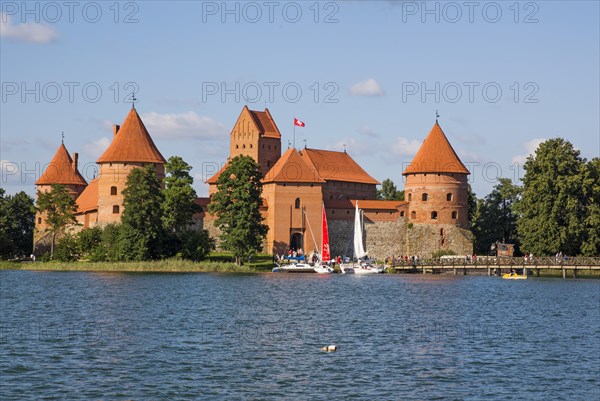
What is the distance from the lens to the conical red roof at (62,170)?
258 feet

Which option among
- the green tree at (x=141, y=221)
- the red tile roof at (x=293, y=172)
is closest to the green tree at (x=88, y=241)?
the green tree at (x=141, y=221)

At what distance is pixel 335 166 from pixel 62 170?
22.7 metres

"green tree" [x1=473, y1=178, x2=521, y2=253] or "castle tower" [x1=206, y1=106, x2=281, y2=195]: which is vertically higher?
"castle tower" [x1=206, y1=106, x2=281, y2=195]

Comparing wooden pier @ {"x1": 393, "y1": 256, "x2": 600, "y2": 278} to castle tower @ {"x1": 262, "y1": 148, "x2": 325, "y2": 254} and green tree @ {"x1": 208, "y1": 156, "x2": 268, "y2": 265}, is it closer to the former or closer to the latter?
castle tower @ {"x1": 262, "y1": 148, "x2": 325, "y2": 254}

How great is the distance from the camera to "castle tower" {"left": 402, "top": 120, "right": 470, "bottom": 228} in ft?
229

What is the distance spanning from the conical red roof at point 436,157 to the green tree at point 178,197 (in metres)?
17.7

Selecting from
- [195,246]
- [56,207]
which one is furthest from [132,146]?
[195,246]

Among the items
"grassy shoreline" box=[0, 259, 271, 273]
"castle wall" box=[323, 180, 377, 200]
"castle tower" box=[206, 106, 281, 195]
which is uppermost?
"castle tower" box=[206, 106, 281, 195]

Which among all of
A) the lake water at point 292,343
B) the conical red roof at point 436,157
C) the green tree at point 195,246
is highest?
the conical red roof at point 436,157

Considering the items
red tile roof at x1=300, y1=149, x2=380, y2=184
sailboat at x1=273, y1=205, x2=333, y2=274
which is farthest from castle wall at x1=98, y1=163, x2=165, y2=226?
red tile roof at x1=300, y1=149, x2=380, y2=184

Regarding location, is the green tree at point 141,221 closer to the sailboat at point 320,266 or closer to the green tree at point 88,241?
the green tree at point 88,241

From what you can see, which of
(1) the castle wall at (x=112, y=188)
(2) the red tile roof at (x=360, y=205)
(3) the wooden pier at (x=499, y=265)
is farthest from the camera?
(2) the red tile roof at (x=360, y=205)

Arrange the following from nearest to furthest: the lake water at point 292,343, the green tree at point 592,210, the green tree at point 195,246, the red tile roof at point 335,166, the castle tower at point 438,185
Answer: the lake water at point 292,343 → the green tree at point 592,210 → the green tree at point 195,246 → the castle tower at point 438,185 → the red tile roof at point 335,166

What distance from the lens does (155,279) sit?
4994 cm
